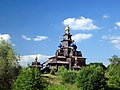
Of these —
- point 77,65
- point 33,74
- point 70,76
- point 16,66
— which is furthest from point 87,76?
point 77,65

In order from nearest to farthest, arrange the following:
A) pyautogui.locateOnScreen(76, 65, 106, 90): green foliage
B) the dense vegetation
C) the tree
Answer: the dense vegetation
the tree
pyautogui.locateOnScreen(76, 65, 106, 90): green foliage

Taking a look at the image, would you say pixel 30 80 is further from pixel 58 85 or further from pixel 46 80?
pixel 58 85

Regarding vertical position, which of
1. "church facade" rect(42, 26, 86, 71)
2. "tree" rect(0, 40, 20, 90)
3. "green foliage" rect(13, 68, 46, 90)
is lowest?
"green foliage" rect(13, 68, 46, 90)

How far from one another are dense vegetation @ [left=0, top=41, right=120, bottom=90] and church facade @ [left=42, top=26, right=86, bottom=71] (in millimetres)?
21910

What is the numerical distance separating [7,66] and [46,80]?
36.4 ft

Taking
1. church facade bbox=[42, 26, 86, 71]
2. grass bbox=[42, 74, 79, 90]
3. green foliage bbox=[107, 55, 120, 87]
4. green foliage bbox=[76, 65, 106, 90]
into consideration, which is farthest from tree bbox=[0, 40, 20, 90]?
church facade bbox=[42, 26, 86, 71]

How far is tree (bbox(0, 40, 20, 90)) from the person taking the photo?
5744 centimetres

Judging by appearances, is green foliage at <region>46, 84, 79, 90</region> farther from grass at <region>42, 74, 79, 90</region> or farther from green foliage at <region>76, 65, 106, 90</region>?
green foliage at <region>76, 65, 106, 90</region>

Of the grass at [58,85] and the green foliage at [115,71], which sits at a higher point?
the green foliage at [115,71]

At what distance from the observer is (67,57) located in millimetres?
103875

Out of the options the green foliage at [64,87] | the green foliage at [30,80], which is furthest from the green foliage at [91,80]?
the green foliage at [30,80]

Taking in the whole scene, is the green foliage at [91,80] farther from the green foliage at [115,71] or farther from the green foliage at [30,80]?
the green foliage at [30,80]

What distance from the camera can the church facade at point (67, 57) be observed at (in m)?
100

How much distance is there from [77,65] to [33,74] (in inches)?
2127
